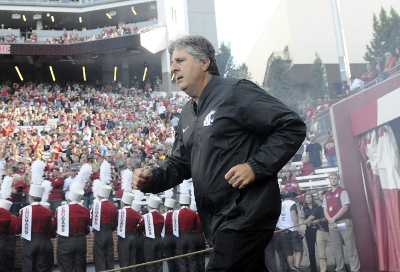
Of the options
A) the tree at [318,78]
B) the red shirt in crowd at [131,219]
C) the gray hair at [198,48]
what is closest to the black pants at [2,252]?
the red shirt in crowd at [131,219]

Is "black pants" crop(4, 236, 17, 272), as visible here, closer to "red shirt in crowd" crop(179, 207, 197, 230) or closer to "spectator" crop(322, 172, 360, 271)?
"red shirt in crowd" crop(179, 207, 197, 230)

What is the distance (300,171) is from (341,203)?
10.3 feet

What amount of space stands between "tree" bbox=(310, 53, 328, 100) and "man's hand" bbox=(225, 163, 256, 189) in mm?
26071

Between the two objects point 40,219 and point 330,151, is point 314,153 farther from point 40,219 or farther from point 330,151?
point 40,219

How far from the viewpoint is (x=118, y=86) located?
29.5 meters

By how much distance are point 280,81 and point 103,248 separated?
22719mm

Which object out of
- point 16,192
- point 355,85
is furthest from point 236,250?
point 355,85

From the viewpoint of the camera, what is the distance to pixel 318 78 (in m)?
30.6

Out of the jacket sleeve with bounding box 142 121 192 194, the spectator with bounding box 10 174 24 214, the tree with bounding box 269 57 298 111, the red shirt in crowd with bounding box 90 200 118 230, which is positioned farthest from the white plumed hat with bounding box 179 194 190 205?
the tree with bounding box 269 57 298 111

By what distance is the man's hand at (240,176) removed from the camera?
1.98 metres

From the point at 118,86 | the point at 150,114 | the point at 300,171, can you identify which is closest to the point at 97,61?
the point at 118,86

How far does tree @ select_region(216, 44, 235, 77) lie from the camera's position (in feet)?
134

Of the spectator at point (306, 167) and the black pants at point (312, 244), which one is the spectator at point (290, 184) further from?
the black pants at point (312, 244)

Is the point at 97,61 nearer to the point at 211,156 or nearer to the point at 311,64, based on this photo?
the point at 311,64
